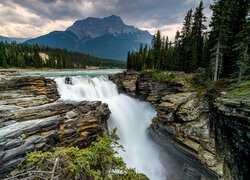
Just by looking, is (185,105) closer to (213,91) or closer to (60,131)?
(213,91)

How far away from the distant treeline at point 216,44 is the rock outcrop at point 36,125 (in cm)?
1862

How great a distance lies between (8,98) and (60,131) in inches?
330

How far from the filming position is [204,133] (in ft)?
35.6

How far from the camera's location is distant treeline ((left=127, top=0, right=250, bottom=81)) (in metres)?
13.4

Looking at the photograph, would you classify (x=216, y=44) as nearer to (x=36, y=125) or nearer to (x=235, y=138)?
(x=235, y=138)

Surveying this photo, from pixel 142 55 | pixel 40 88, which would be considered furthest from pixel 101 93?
pixel 142 55

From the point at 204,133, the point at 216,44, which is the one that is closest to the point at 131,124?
the point at 204,133

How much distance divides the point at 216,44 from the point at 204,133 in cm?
1387

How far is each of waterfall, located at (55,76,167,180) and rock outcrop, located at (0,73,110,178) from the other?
16.0ft

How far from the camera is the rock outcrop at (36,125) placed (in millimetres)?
6187

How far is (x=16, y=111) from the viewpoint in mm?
8836

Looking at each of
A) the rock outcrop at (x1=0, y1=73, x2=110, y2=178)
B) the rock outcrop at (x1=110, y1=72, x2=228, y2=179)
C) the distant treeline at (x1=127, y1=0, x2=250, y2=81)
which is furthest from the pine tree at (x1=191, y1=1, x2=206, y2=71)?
the rock outcrop at (x1=0, y1=73, x2=110, y2=178)

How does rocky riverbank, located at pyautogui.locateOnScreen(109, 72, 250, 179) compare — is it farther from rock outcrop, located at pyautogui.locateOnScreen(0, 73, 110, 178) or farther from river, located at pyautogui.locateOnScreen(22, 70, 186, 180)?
rock outcrop, located at pyautogui.locateOnScreen(0, 73, 110, 178)

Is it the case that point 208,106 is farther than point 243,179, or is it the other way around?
point 208,106
